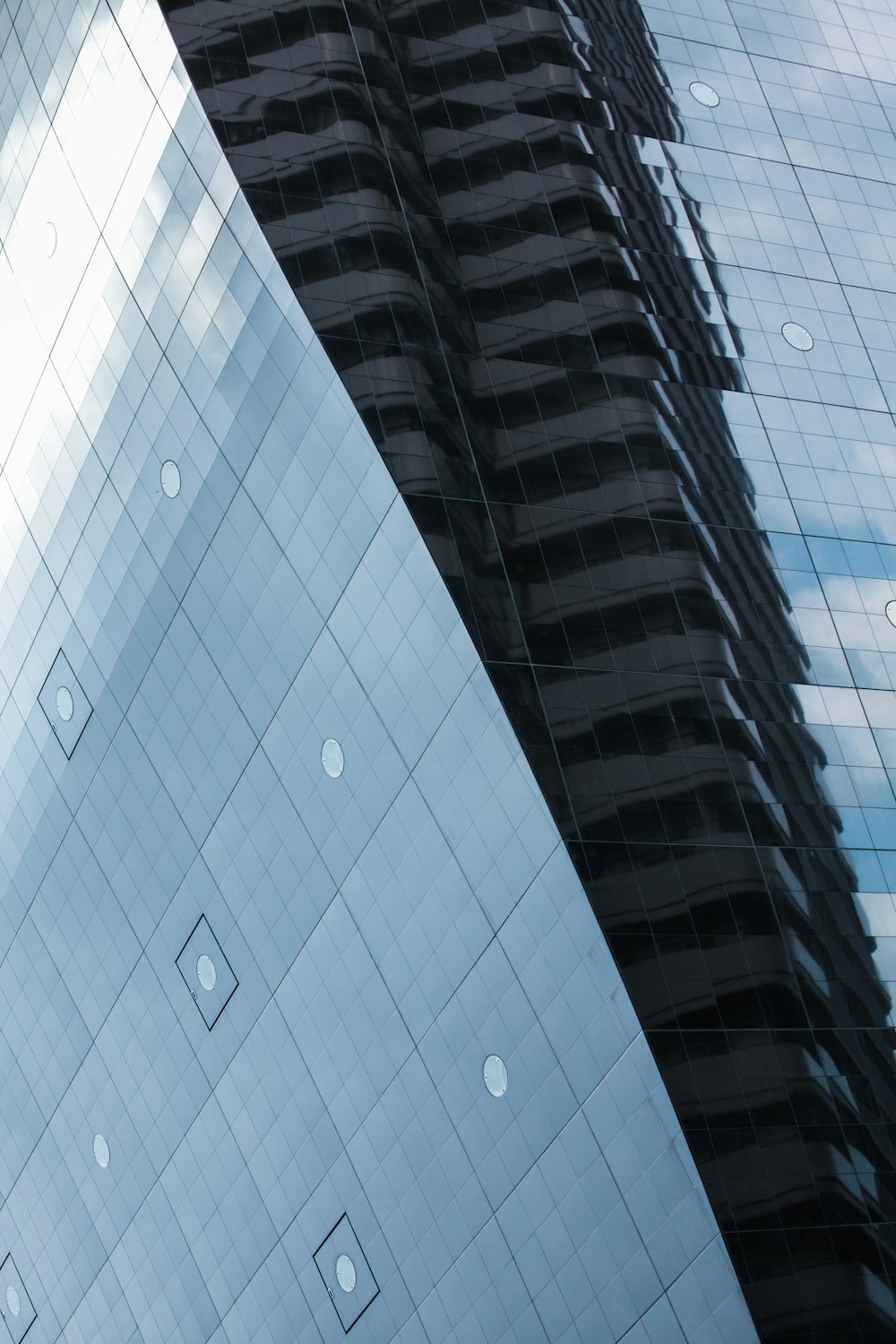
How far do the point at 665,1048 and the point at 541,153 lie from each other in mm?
16150

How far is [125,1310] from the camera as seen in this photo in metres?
37.8

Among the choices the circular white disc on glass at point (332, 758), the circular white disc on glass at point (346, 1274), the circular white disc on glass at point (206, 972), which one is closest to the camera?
the circular white disc on glass at point (332, 758)

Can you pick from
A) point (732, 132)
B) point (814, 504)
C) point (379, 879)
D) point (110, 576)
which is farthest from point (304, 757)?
point (732, 132)

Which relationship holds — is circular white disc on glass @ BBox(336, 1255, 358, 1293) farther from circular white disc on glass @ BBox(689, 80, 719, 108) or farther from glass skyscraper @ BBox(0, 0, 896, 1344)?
circular white disc on glass @ BBox(689, 80, 719, 108)

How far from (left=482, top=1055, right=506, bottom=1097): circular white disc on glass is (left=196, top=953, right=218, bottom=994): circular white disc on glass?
8499 millimetres

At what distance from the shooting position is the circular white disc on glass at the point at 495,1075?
83.3 ft

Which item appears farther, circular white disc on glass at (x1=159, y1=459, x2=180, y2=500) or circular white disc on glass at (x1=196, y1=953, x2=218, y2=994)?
circular white disc on glass at (x1=196, y1=953, x2=218, y2=994)

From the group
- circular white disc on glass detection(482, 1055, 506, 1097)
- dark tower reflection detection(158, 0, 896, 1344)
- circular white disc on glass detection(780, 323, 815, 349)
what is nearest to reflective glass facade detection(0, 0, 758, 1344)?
circular white disc on glass detection(482, 1055, 506, 1097)

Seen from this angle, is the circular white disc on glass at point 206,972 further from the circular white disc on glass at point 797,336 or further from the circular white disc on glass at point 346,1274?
the circular white disc on glass at point 797,336

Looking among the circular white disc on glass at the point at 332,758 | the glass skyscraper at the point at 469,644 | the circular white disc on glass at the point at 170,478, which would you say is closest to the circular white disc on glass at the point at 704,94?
the glass skyscraper at the point at 469,644

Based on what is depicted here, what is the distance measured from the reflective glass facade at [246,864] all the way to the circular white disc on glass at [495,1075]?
0.04 metres

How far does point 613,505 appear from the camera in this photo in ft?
90.6

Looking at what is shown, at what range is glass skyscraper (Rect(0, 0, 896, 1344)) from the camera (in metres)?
24.2

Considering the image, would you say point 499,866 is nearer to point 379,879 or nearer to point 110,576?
point 379,879
